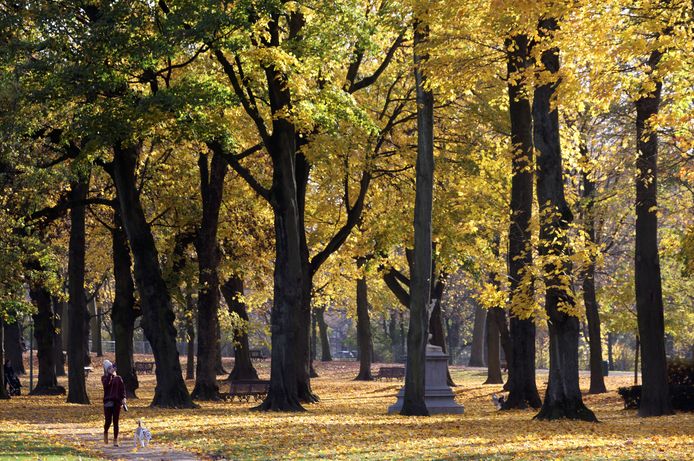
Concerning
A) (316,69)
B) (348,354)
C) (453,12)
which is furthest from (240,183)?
(348,354)

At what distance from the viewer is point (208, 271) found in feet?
110

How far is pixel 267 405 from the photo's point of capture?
2708 centimetres

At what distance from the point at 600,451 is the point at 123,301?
2242cm

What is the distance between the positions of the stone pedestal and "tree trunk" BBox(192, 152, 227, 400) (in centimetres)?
840

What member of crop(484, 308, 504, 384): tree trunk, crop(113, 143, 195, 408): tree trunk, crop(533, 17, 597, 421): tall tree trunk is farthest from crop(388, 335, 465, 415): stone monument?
crop(484, 308, 504, 384): tree trunk

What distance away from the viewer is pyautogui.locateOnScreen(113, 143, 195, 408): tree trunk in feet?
94.2

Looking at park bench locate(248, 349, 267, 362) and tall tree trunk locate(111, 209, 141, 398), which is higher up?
tall tree trunk locate(111, 209, 141, 398)

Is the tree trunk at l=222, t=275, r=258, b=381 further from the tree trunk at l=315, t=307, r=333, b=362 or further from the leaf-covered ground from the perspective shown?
the tree trunk at l=315, t=307, r=333, b=362

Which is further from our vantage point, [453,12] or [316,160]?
[316,160]

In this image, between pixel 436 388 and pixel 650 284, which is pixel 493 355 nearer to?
pixel 436 388

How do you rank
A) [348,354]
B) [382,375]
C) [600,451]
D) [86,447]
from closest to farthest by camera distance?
[600,451] < [86,447] < [382,375] < [348,354]

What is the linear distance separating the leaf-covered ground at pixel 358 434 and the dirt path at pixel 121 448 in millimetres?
153

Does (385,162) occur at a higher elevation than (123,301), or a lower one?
higher

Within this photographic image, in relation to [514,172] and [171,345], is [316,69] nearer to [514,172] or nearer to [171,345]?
[514,172]
